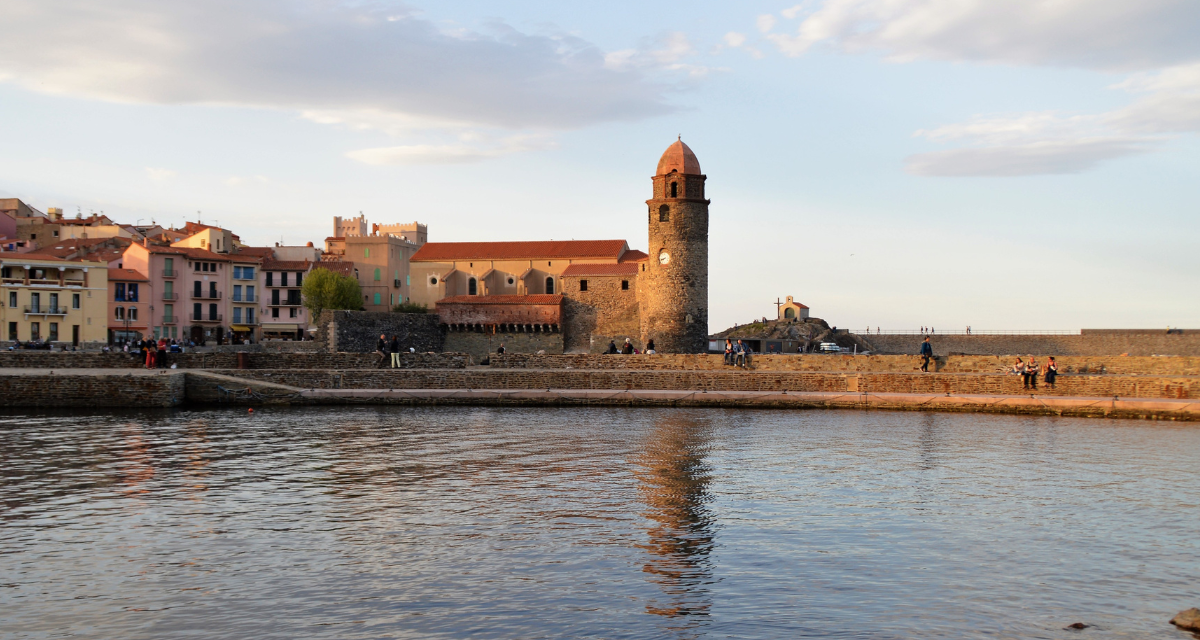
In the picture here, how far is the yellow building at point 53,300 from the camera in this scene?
51625 mm

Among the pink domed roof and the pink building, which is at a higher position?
the pink domed roof

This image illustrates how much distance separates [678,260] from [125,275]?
33534 mm

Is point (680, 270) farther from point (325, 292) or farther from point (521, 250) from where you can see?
point (325, 292)

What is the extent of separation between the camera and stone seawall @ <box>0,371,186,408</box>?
3138 cm

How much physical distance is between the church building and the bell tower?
0.05 m

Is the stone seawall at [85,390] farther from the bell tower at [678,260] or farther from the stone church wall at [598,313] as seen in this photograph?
the stone church wall at [598,313]

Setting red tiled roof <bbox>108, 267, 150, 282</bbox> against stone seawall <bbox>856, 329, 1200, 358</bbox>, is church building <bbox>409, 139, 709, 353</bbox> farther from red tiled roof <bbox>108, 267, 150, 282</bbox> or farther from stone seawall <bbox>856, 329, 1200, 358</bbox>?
red tiled roof <bbox>108, 267, 150, 282</bbox>

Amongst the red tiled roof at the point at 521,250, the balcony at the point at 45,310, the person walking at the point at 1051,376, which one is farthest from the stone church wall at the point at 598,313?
the person walking at the point at 1051,376

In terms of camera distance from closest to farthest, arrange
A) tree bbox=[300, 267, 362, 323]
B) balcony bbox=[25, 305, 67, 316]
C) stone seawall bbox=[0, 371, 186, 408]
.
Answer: stone seawall bbox=[0, 371, 186, 408] < balcony bbox=[25, 305, 67, 316] < tree bbox=[300, 267, 362, 323]

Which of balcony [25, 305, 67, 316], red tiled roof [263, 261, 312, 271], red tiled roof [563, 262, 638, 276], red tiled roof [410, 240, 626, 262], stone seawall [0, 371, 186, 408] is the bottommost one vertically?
stone seawall [0, 371, 186, 408]

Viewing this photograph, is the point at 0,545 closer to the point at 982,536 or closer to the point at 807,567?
the point at 807,567

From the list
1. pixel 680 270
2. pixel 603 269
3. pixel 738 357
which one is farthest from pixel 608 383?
pixel 603 269

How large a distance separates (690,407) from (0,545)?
22.6m

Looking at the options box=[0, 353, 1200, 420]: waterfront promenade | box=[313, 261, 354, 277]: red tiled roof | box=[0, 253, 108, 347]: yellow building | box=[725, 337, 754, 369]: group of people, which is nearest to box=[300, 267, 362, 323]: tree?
box=[313, 261, 354, 277]: red tiled roof
